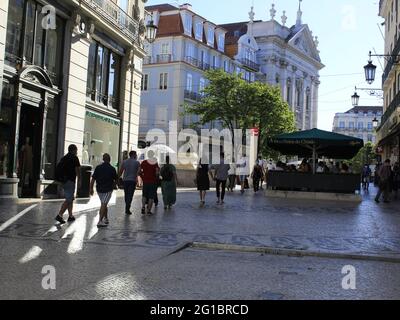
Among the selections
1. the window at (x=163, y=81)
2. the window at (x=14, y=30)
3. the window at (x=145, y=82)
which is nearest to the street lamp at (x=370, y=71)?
the window at (x=14, y=30)

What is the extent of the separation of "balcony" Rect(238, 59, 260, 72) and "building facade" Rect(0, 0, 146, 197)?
42.9 metres

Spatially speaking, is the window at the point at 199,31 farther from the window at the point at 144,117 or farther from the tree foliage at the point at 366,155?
the tree foliage at the point at 366,155

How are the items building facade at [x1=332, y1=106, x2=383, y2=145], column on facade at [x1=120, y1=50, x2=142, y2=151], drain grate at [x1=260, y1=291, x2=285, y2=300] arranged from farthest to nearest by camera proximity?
1. building facade at [x1=332, y1=106, x2=383, y2=145]
2. column on facade at [x1=120, y1=50, x2=142, y2=151]
3. drain grate at [x1=260, y1=291, x2=285, y2=300]

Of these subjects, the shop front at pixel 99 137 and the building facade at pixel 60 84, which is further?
the shop front at pixel 99 137

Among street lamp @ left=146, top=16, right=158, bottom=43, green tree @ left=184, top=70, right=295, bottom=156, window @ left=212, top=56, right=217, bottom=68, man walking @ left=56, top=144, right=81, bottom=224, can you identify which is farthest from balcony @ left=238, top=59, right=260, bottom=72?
man walking @ left=56, top=144, right=81, bottom=224

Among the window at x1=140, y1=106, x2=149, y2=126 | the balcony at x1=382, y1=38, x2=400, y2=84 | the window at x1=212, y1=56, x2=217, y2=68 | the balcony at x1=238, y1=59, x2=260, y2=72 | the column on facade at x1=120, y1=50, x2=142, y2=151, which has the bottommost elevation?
the column on facade at x1=120, y1=50, x2=142, y2=151

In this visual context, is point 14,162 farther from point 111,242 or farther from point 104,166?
point 111,242

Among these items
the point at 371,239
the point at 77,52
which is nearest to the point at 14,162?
the point at 77,52

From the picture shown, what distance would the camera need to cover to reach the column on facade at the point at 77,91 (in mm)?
18047

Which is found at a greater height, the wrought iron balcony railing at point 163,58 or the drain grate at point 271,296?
the wrought iron balcony railing at point 163,58

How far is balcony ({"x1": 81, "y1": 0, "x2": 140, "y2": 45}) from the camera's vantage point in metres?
19.3

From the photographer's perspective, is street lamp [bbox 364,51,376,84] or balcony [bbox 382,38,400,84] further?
balcony [bbox 382,38,400,84]

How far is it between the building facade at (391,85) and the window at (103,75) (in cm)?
1486

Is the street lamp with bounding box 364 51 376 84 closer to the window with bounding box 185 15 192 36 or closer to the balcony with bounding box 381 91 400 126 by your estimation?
the balcony with bounding box 381 91 400 126
